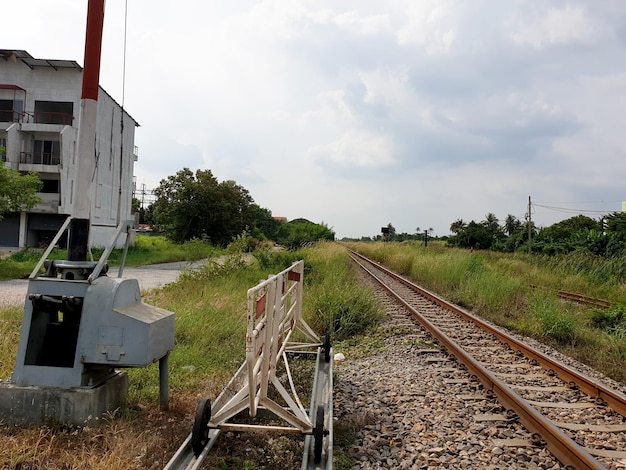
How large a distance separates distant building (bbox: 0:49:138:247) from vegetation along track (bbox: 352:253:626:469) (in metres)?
27.4

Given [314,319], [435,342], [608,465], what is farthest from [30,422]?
[435,342]

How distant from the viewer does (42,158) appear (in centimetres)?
3111

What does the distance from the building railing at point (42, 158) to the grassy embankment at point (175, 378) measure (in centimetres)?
2409

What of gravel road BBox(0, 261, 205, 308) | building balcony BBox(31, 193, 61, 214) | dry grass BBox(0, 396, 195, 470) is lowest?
gravel road BBox(0, 261, 205, 308)

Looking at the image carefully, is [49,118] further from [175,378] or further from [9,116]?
[175,378]

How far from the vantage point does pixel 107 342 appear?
3.89 m

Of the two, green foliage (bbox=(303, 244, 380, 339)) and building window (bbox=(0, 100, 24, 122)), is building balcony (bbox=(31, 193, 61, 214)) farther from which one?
green foliage (bbox=(303, 244, 380, 339))

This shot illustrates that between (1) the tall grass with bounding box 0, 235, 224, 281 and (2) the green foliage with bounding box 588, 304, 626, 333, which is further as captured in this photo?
(1) the tall grass with bounding box 0, 235, 224, 281

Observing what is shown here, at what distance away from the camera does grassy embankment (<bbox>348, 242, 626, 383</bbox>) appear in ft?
25.0

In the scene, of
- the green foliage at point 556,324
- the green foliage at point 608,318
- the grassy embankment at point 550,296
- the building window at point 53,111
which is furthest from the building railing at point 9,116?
the green foliage at point 608,318

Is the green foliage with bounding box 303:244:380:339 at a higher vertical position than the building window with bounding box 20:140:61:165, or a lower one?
lower

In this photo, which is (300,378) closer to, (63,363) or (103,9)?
(63,363)

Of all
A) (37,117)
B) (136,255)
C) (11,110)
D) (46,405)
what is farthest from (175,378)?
(11,110)

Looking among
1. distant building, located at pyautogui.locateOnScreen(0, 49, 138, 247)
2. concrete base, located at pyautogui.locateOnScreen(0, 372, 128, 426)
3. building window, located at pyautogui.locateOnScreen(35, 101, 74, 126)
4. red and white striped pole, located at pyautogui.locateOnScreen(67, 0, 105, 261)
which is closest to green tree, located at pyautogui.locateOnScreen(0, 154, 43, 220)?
distant building, located at pyautogui.locateOnScreen(0, 49, 138, 247)
